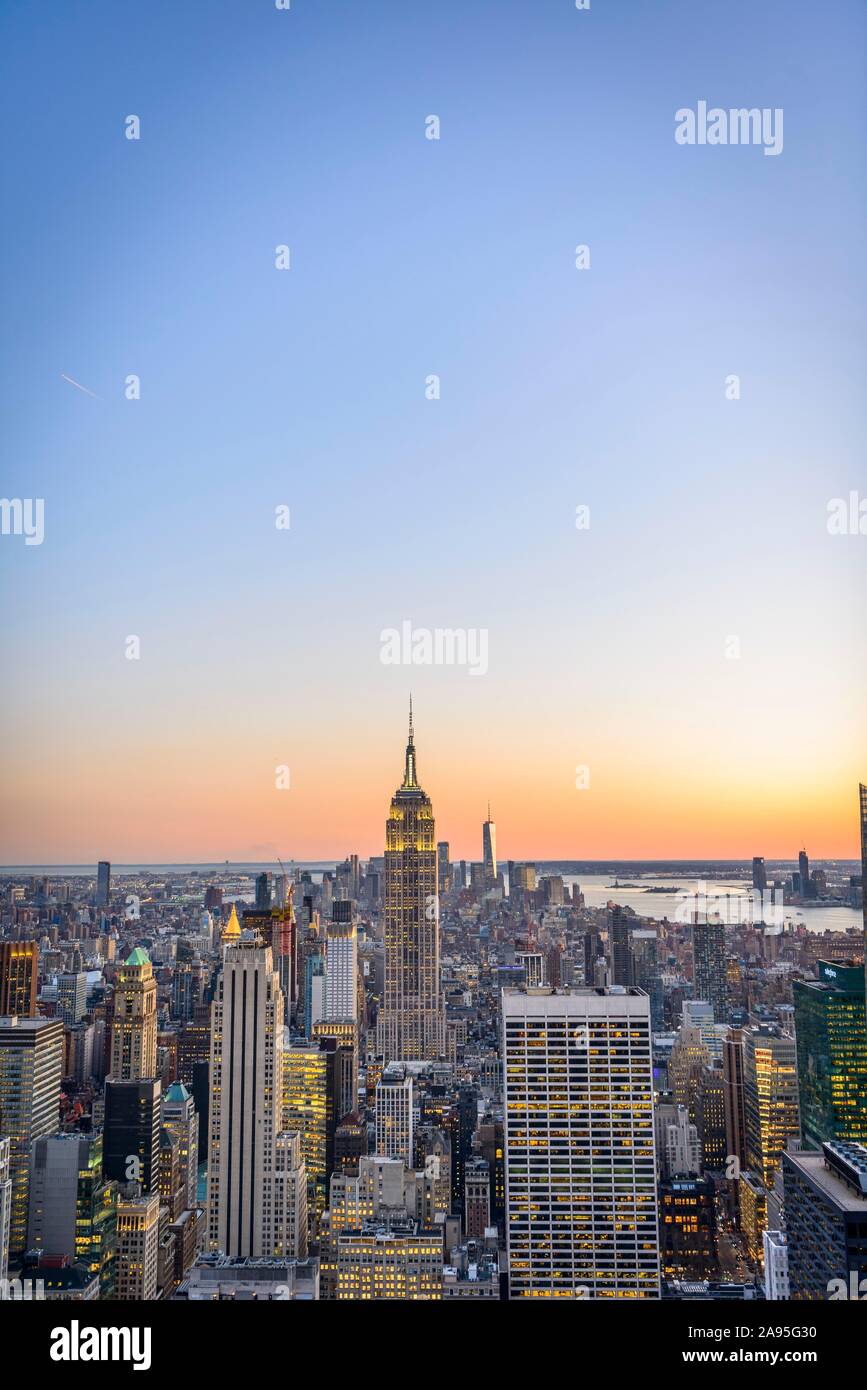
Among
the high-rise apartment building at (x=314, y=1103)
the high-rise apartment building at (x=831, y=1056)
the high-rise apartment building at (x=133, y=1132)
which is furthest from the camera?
the high-rise apartment building at (x=314, y=1103)

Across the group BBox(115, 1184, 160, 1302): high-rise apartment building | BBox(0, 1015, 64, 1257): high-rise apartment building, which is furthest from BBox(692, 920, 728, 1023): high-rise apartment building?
BBox(0, 1015, 64, 1257): high-rise apartment building

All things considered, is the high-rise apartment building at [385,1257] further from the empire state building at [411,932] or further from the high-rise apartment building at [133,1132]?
the empire state building at [411,932]

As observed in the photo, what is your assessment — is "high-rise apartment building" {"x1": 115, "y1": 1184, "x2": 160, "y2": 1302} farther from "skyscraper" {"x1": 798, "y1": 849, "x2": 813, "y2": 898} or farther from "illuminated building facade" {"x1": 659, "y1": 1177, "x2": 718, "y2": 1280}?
"skyscraper" {"x1": 798, "y1": 849, "x2": 813, "y2": 898}

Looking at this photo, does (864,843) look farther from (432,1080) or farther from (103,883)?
(432,1080)

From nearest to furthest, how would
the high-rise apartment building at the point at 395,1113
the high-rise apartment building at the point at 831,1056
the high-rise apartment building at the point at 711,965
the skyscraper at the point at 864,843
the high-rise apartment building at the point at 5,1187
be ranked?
1. the skyscraper at the point at 864,843
2. the high-rise apartment building at the point at 831,1056
3. the high-rise apartment building at the point at 5,1187
4. the high-rise apartment building at the point at 711,965
5. the high-rise apartment building at the point at 395,1113

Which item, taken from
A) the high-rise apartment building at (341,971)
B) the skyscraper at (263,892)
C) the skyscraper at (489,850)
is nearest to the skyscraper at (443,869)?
the skyscraper at (489,850)
